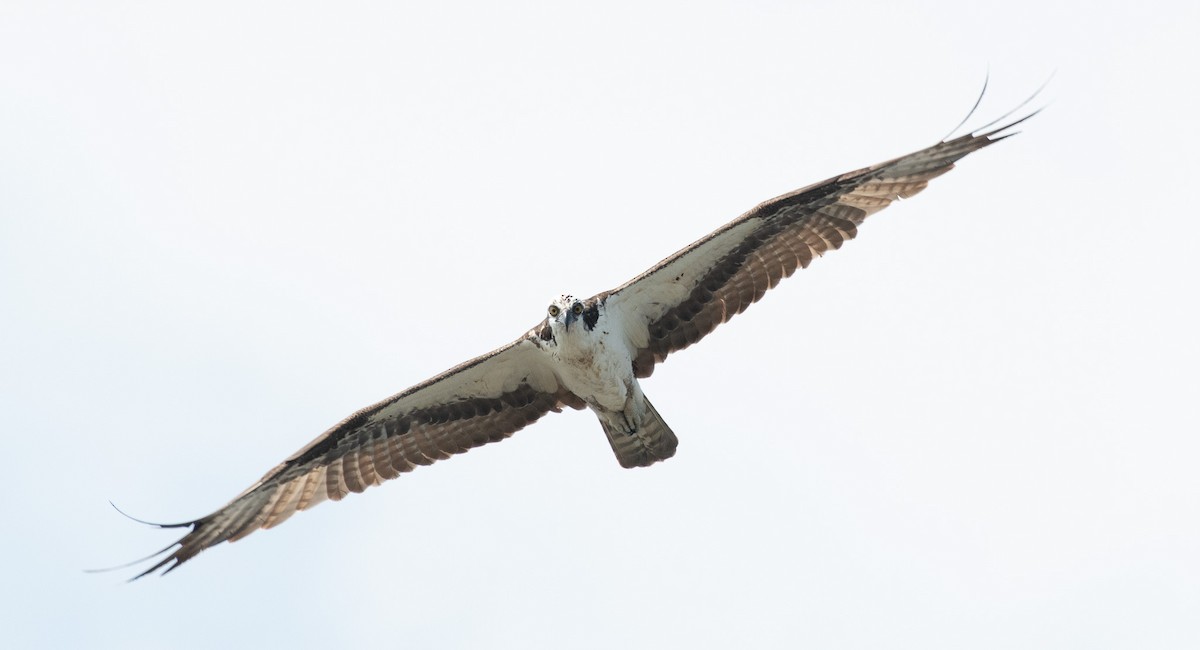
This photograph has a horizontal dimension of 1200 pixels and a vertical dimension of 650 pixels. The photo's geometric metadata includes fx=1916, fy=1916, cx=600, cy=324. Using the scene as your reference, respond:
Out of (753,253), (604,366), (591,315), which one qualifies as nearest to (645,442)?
(604,366)

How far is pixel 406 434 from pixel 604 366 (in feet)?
7.81

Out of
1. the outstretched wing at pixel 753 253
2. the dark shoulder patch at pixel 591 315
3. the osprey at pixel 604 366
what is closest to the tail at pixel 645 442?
the osprey at pixel 604 366

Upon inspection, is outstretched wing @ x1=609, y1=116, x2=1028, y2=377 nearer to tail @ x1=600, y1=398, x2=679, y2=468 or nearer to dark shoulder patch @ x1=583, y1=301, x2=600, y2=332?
dark shoulder patch @ x1=583, y1=301, x2=600, y2=332

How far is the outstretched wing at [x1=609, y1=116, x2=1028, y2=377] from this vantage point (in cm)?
1828

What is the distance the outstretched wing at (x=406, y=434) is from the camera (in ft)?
61.4

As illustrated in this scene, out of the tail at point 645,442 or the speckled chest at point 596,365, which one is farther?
the tail at point 645,442

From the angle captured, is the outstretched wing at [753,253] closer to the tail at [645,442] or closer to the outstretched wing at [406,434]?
the tail at [645,442]

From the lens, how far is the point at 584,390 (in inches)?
725

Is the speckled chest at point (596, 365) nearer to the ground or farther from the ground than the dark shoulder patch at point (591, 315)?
nearer to the ground

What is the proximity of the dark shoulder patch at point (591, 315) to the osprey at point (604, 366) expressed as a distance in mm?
18

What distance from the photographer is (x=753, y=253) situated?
18625mm

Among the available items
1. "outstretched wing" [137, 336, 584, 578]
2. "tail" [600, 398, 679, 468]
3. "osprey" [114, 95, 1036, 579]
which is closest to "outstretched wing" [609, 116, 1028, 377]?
"osprey" [114, 95, 1036, 579]

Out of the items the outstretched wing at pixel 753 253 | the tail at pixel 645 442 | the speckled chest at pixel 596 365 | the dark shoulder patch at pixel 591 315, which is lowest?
the tail at pixel 645 442

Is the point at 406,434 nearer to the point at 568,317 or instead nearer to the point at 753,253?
the point at 568,317
